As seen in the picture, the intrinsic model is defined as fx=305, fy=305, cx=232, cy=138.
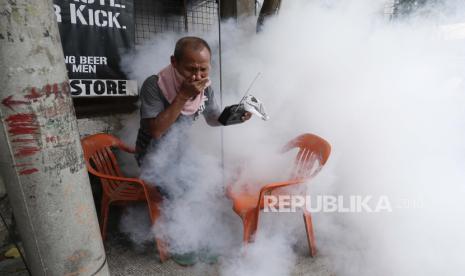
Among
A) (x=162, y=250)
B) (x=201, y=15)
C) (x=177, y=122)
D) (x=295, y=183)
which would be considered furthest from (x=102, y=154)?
(x=201, y=15)

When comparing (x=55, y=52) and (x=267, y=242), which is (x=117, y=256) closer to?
(x=267, y=242)

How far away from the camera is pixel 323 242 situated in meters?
3.46

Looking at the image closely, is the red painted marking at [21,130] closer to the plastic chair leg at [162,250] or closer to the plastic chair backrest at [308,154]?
the plastic chair leg at [162,250]

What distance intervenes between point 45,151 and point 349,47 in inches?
151

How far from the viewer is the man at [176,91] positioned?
2.56m

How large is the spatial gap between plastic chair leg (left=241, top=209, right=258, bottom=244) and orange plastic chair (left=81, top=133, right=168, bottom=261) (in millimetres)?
861

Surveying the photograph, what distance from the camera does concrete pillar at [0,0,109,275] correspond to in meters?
1.62

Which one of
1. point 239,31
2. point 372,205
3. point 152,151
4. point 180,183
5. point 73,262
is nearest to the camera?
point 73,262

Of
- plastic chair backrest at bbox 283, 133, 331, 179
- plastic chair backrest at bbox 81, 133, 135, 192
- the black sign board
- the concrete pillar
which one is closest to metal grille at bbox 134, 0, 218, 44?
the black sign board

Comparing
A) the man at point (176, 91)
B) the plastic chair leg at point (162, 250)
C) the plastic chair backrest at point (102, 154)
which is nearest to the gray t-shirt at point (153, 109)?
the man at point (176, 91)

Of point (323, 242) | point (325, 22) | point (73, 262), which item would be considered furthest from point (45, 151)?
point (325, 22)

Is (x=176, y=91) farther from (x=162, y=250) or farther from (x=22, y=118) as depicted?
(x=162, y=250)

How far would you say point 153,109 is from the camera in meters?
2.74

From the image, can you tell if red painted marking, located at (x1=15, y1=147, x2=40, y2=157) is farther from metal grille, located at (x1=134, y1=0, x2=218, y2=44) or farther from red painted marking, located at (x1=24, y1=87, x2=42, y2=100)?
metal grille, located at (x1=134, y1=0, x2=218, y2=44)
